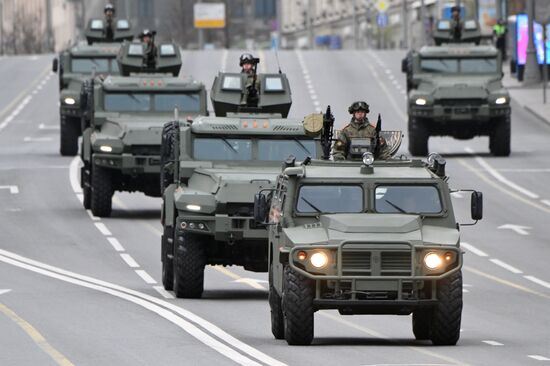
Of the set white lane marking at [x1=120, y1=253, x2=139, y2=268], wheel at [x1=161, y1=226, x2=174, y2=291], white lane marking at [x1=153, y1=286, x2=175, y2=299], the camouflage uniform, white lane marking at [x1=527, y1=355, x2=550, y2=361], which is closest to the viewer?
white lane marking at [x1=527, y1=355, x2=550, y2=361]

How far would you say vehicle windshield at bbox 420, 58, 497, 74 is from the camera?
49.6 m

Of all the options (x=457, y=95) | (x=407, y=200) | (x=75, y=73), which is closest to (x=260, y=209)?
(x=407, y=200)

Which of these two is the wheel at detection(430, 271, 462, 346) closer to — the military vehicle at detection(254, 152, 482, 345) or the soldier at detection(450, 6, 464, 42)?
the military vehicle at detection(254, 152, 482, 345)

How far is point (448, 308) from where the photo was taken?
18.7 metres

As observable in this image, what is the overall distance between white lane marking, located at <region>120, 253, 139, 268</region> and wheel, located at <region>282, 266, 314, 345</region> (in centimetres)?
1147

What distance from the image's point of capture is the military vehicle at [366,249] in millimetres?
18578

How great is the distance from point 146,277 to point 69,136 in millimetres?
24312

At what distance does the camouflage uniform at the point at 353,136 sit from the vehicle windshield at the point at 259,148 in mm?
6064

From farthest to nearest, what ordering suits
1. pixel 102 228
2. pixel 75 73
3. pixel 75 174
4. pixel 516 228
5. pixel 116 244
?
1. pixel 75 73
2. pixel 75 174
3. pixel 516 228
4. pixel 102 228
5. pixel 116 244

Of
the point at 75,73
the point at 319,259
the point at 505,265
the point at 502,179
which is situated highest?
the point at 319,259

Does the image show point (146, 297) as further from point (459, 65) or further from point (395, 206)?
point (459, 65)

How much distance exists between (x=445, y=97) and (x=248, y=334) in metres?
29.0

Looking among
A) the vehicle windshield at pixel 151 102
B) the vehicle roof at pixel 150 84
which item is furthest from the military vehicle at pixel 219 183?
the vehicle roof at pixel 150 84

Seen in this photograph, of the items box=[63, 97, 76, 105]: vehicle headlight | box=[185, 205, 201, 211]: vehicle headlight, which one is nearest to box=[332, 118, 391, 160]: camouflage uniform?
box=[185, 205, 201, 211]: vehicle headlight
